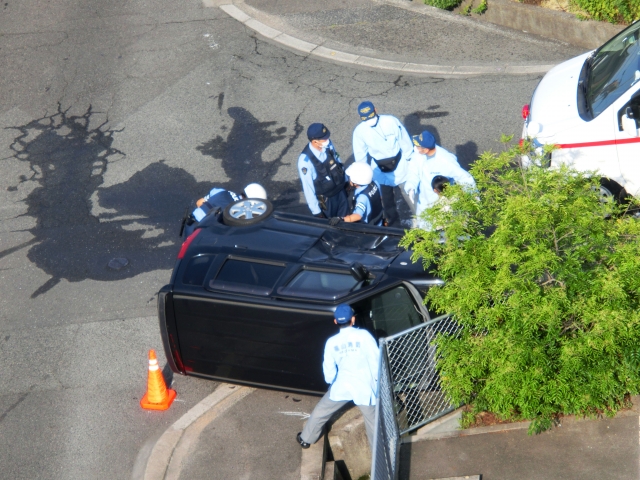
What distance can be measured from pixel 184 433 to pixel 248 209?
224cm

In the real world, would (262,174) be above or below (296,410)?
above

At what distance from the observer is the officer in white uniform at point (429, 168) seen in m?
7.68

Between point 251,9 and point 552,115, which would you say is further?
point 251,9

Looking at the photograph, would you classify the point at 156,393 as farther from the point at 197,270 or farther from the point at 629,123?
the point at 629,123

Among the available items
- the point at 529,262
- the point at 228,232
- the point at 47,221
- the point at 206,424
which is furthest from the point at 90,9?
the point at 529,262

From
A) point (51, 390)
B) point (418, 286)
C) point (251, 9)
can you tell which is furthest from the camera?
point (251, 9)

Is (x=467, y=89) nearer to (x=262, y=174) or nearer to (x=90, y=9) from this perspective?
(x=262, y=174)

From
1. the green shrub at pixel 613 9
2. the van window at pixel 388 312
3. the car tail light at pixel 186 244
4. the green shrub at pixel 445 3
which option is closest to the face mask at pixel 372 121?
the car tail light at pixel 186 244

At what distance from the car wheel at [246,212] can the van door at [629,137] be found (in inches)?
150

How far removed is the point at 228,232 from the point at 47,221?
3.87 metres

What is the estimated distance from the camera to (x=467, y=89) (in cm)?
1188

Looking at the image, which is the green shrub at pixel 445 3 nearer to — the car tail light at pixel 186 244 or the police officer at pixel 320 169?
the police officer at pixel 320 169

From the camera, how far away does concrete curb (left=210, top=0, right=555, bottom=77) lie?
12266 mm

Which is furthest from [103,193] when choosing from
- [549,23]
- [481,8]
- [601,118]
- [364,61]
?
[549,23]
